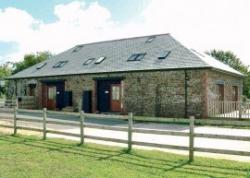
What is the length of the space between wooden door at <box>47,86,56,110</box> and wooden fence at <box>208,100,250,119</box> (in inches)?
548

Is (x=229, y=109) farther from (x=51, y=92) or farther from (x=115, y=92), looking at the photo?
(x=51, y=92)

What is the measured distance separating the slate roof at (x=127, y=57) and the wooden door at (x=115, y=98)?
4.75 feet

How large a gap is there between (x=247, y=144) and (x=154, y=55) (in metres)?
12.8

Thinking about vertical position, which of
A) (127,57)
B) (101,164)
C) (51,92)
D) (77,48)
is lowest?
(101,164)

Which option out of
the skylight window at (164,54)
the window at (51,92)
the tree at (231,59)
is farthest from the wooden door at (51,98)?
the tree at (231,59)

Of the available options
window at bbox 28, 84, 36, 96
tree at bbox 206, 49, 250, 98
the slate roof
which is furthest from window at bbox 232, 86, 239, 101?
tree at bbox 206, 49, 250, 98

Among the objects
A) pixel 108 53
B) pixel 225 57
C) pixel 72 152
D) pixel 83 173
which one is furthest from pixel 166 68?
pixel 225 57

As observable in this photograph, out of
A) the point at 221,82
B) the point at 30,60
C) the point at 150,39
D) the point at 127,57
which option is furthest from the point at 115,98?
the point at 30,60

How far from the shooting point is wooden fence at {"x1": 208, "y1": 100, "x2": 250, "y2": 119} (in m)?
19.6

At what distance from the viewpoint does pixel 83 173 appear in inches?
302

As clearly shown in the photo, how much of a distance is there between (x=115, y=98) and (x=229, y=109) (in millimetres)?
8043

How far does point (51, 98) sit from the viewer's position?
29.6 meters

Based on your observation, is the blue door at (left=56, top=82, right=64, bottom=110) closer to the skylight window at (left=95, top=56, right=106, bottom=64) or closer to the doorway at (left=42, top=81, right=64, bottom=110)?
the doorway at (left=42, top=81, right=64, bottom=110)

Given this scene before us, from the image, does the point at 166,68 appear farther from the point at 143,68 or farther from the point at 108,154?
the point at 108,154
